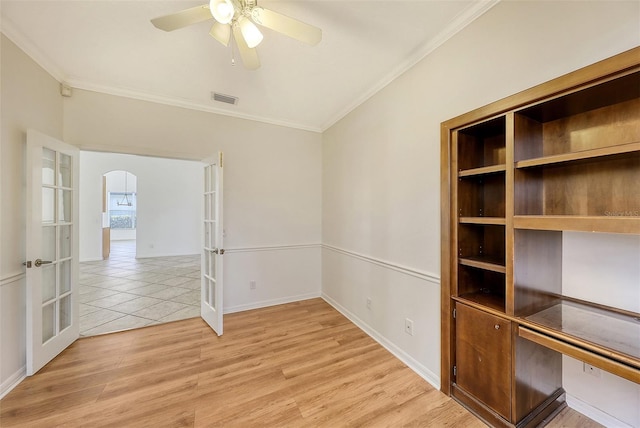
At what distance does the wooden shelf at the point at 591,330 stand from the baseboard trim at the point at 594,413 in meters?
0.64

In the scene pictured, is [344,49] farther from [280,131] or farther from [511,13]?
[280,131]

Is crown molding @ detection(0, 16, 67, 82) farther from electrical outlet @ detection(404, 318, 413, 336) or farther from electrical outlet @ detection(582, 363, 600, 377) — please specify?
electrical outlet @ detection(582, 363, 600, 377)

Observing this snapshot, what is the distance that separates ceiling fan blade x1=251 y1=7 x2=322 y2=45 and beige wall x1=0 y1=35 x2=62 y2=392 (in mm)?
1978

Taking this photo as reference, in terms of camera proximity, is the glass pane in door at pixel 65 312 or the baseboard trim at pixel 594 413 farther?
the glass pane in door at pixel 65 312

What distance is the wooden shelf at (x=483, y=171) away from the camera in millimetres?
1440

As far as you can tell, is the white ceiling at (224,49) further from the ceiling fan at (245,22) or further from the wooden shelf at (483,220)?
the wooden shelf at (483,220)

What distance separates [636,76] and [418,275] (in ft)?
5.20

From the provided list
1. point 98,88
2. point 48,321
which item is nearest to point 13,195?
point 48,321

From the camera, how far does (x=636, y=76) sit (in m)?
1.01

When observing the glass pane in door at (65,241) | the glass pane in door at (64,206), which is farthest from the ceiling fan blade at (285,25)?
the glass pane in door at (65,241)

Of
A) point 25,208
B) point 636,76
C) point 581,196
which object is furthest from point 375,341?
point 25,208

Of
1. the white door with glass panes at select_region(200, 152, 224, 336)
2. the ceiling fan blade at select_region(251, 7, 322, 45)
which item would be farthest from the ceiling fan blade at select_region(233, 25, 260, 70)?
the white door with glass panes at select_region(200, 152, 224, 336)

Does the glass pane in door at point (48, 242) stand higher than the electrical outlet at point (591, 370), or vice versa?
the glass pane in door at point (48, 242)

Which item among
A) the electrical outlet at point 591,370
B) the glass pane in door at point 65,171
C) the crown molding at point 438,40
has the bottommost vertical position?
the electrical outlet at point 591,370
